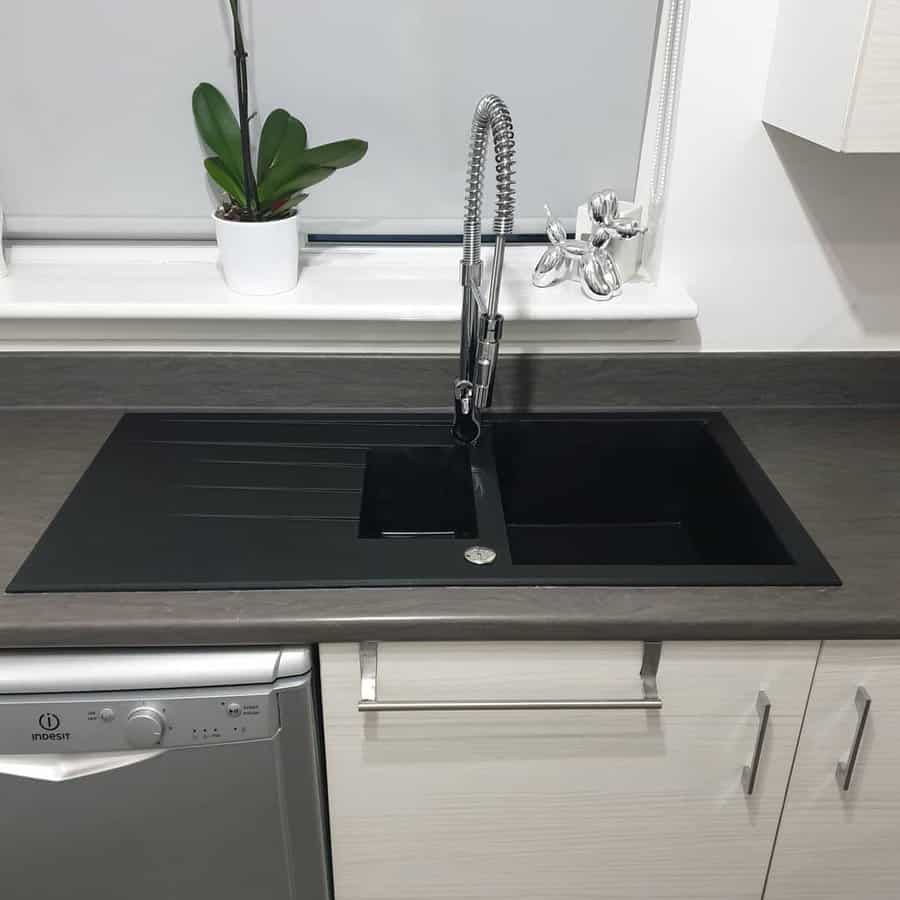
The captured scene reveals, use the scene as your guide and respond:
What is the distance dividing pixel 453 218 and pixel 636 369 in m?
0.38

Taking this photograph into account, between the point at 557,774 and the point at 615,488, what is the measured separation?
0.50 m

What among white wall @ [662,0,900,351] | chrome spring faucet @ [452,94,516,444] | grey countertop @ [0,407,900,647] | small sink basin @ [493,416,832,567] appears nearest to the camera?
grey countertop @ [0,407,900,647]

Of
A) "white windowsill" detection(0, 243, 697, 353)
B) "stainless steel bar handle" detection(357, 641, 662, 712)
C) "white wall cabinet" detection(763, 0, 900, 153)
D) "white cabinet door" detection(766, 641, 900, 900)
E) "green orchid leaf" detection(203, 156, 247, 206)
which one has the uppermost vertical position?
"white wall cabinet" detection(763, 0, 900, 153)

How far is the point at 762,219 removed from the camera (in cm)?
145

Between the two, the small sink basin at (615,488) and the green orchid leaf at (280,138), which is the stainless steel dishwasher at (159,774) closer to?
the small sink basin at (615,488)

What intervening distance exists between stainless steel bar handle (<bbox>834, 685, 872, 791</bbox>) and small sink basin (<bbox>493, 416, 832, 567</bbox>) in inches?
12.2

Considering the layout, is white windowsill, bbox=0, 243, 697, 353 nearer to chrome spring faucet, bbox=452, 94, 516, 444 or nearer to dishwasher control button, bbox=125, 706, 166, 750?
chrome spring faucet, bbox=452, 94, 516, 444

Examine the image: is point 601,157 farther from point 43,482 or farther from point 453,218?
point 43,482

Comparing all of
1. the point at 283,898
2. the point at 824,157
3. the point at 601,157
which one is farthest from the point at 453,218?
the point at 283,898

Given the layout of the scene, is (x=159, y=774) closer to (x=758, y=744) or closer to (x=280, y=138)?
(x=758, y=744)

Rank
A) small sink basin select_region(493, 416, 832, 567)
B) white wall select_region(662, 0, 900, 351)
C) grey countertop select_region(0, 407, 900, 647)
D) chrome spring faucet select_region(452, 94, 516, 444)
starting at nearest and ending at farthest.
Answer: grey countertop select_region(0, 407, 900, 647)
chrome spring faucet select_region(452, 94, 516, 444)
white wall select_region(662, 0, 900, 351)
small sink basin select_region(493, 416, 832, 567)

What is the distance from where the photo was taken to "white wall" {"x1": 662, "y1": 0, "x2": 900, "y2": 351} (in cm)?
136

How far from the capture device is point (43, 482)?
1.32 meters

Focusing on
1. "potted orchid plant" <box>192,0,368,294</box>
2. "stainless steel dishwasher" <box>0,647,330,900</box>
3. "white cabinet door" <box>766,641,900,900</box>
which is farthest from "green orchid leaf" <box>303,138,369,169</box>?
"white cabinet door" <box>766,641,900,900</box>
